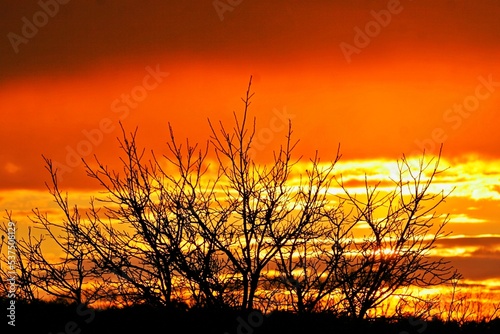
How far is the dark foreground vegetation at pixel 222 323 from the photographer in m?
14.8

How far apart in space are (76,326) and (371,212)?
706 centimetres

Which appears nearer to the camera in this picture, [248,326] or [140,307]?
[248,326]

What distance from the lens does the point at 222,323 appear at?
14.6m

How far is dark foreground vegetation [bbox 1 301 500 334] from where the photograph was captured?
48.4 ft

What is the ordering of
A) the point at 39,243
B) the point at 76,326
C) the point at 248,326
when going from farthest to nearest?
1. the point at 39,243
2. the point at 76,326
3. the point at 248,326

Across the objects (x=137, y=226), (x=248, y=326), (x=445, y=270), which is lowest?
(x=248, y=326)

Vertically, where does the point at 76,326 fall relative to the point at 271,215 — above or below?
below

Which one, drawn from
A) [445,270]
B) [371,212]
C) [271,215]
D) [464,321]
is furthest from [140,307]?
[464,321]

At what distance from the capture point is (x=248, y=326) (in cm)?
1466

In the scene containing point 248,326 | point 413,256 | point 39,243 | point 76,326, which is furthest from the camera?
point 39,243

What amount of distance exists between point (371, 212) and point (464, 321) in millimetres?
3816

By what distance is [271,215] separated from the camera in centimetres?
1565

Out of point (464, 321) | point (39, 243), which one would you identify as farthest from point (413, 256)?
point (39, 243)

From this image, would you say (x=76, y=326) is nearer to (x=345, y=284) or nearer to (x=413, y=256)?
(x=345, y=284)
